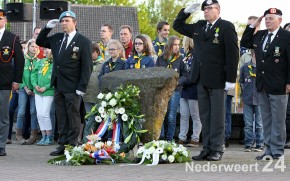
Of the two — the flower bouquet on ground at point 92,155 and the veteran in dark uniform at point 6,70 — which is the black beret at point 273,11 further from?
the veteran in dark uniform at point 6,70

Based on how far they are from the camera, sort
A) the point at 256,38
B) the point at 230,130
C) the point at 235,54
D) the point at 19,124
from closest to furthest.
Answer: the point at 235,54
the point at 256,38
the point at 230,130
the point at 19,124

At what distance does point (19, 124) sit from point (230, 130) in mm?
4394

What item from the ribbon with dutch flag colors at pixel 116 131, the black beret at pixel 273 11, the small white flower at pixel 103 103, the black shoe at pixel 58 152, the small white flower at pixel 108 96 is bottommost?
the black shoe at pixel 58 152

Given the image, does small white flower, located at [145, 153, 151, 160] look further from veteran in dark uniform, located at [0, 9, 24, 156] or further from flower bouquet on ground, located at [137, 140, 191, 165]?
veteran in dark uniform, located at [0, 9, 24, 156]

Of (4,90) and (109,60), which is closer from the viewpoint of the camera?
(4,90)

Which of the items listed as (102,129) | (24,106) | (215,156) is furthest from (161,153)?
(24,106)

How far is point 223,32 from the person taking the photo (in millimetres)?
10727

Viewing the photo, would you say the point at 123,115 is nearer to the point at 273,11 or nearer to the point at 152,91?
the point at 152,91

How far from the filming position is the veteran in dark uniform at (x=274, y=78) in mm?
10953

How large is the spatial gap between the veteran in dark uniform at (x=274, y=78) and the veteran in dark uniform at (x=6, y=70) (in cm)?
388

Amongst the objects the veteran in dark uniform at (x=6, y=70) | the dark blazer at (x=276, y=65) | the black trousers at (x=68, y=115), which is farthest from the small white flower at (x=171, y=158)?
the veteran in dark uniform at (x=6, y=70)

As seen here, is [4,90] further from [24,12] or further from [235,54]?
[24,12]

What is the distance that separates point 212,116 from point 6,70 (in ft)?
11.6

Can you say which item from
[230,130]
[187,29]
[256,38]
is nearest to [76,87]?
[187,29]
